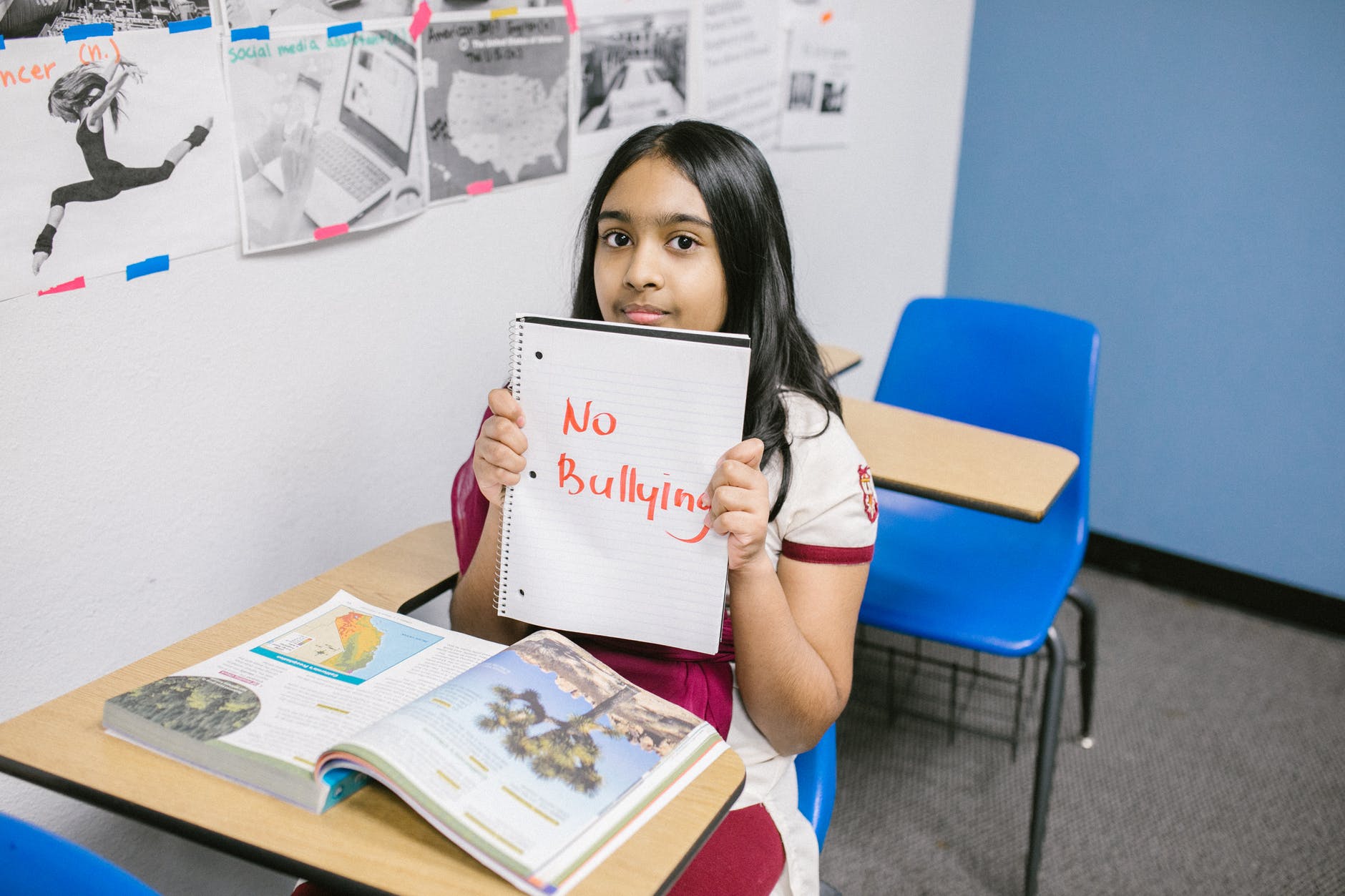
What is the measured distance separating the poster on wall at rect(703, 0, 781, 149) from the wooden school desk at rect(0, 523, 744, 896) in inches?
64.8

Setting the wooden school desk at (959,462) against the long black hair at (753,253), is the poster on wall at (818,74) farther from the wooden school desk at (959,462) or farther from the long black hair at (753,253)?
the long black hair at (753,253)

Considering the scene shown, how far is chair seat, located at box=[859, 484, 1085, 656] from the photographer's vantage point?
5.67 ft

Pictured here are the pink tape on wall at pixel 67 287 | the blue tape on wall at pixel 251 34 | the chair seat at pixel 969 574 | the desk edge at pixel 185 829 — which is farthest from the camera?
the chair seat at pixel 969 574

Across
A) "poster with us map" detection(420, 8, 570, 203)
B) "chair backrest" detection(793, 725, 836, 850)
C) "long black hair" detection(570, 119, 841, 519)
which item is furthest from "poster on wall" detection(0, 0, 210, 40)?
"chair backrest" detection(793, 725, 836, 850)

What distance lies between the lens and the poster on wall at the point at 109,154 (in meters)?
1.07

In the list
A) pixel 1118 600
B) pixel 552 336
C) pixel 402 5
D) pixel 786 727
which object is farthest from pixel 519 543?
pixel 1118 600

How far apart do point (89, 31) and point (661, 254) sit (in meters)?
0.63

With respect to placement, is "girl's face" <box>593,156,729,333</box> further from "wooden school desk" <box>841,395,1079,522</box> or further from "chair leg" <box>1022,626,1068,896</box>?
"chair leg" <box>1022,626,1068,896</box>

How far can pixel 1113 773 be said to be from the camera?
7.18 ft

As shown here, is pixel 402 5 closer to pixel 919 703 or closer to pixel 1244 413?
pixel 919 703

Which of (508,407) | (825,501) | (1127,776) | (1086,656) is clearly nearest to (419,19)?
(508,407)

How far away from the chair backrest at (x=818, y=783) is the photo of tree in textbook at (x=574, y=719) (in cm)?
40

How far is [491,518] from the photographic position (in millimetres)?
1127

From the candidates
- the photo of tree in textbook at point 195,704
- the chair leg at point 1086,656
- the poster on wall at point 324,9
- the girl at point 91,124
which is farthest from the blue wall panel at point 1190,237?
the photo of tree in textbook at point 195,704
